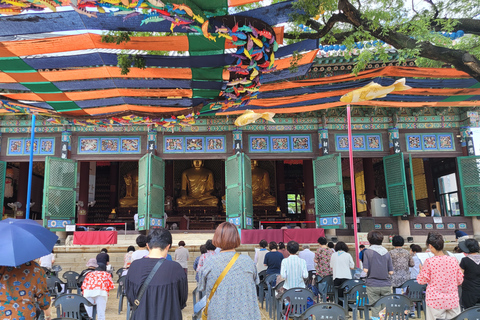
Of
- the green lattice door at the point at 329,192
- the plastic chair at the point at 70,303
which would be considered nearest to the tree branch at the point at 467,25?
the plastic chair at the point at 70,303

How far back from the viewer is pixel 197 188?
53.7ft

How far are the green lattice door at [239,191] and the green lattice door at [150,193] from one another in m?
1.93

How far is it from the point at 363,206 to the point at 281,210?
3774 mm

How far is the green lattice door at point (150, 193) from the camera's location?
10.9 m

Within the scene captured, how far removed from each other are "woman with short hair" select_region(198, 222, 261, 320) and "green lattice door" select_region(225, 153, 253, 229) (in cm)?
817

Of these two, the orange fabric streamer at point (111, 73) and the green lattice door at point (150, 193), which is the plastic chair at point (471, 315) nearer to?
the orange fabric streamer at point (111, 73)

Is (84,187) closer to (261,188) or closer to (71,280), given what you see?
(261,188)

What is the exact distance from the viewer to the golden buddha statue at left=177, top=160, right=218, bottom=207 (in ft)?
53.2

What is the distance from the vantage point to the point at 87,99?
688 centimetres

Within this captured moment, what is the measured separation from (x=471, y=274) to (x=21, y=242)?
4.06 meters

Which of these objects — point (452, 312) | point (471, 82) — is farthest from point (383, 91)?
point (452, 312)

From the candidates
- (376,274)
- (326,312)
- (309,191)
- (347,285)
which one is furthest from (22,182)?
(326,312)

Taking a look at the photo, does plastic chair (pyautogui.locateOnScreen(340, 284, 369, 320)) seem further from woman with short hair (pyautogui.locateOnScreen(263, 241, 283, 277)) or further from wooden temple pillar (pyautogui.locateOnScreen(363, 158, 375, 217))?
wooden temple pillar (pyautogui.locateOnScreen(363, 158, 375, 217))

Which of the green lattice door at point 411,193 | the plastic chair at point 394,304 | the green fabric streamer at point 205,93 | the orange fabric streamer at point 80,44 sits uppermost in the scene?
the orange fabric streamer at point 80,44
